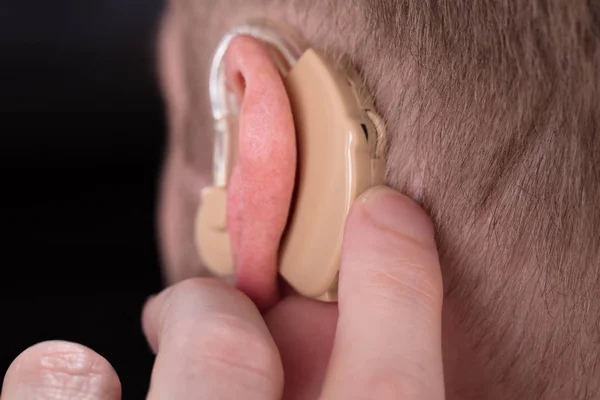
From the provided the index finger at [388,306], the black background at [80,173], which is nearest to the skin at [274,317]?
the index finger at [388,306]

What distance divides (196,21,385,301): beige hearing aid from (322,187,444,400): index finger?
0.08ft

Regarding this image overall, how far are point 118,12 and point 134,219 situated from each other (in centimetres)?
50

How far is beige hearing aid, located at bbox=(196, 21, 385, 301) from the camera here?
0.47 meters

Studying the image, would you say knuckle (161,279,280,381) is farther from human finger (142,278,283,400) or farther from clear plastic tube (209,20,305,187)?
clear plastic tube (209,20,305,187)

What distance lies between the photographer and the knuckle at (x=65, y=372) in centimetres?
50

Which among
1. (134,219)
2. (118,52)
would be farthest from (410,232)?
(118,52)

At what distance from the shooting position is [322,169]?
1.63 ft

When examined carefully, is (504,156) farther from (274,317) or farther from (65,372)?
(65,372)

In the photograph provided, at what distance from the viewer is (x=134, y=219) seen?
4.30ft

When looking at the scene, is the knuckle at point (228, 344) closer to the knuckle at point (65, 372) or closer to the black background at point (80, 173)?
the knuckle at point (65, 372)

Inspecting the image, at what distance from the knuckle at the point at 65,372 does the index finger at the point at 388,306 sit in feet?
0.70

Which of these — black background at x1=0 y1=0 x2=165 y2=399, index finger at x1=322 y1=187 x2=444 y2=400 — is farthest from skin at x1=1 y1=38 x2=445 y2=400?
black background at x1=0 y1=0 x2=165 y2=399

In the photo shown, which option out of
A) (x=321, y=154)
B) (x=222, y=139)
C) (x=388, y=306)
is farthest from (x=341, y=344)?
(x=222, y=139)

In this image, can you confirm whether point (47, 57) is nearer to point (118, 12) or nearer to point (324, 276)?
point (118, 12)
